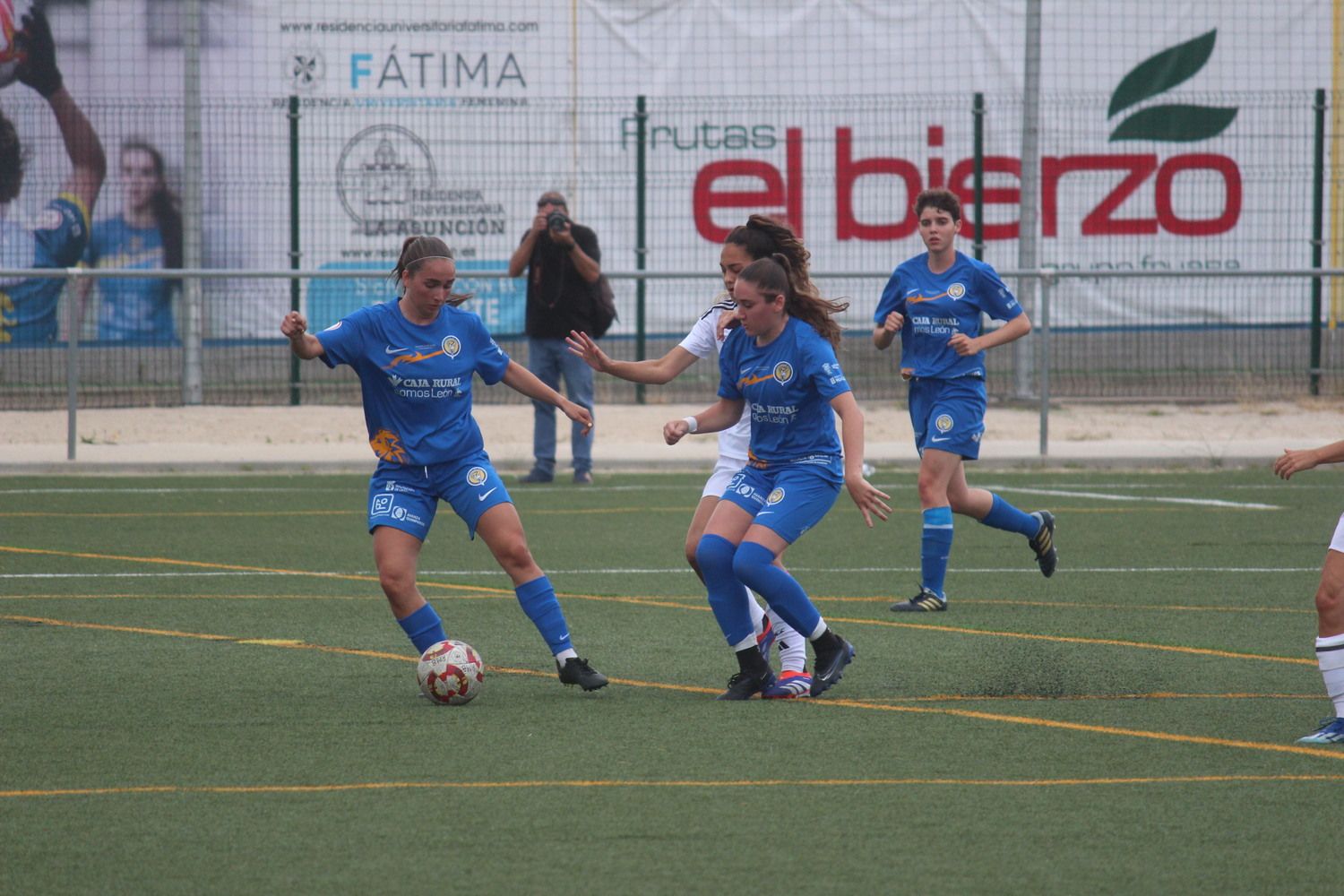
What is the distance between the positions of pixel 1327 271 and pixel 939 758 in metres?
12.5

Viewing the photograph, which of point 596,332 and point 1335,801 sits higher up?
point 596,332

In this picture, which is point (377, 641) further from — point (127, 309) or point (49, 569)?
point (127, 309)

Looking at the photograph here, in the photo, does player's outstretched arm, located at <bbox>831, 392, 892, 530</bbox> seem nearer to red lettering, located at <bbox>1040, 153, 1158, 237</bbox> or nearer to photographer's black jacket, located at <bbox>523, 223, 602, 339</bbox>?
photographer's black jacket, located at <bbox>523, 223, 602, 339</bbox>

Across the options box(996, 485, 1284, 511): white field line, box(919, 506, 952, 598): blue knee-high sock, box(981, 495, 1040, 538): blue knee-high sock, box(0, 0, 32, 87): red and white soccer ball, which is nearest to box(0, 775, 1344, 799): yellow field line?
box(919, 506, 952, 598): blue knee-high sock

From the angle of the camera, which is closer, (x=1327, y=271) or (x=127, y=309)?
(x=1327, y=271)

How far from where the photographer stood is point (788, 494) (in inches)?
276

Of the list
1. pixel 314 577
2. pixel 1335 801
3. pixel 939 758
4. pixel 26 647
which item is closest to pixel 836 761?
pixel 939 758

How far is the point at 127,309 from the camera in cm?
1848

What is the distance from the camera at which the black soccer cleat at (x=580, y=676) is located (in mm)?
6988

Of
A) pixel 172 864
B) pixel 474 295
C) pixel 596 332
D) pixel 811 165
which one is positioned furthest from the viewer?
pixel 811 165

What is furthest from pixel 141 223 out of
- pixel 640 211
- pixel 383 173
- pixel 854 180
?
pixel 854 180

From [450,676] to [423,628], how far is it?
1.23ft

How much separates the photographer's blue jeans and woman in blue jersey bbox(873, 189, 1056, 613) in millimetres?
5248

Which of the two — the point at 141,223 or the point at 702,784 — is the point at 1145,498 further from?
the point at 141,223
